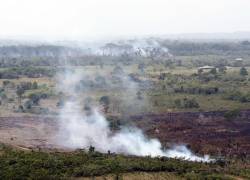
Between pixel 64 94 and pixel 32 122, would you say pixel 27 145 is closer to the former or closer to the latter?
pixel 32 122

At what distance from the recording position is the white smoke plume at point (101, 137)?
61594 mm

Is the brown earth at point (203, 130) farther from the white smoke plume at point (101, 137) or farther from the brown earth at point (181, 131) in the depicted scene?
the white smoke plume at point (101, 137)

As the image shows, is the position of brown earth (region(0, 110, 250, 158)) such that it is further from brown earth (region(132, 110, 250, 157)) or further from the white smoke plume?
the white smoke plume

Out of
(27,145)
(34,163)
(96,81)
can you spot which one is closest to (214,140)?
(27,145)

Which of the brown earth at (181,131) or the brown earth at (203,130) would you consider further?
the brown earth at (203,130)

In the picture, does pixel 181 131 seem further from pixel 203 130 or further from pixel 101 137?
→ pixel 101 137

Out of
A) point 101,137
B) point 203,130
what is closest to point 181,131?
point 203,130

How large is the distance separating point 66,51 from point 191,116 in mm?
120108

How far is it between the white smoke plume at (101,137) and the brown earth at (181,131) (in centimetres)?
193

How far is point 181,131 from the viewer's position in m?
75.4

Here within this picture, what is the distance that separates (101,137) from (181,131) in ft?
44.4

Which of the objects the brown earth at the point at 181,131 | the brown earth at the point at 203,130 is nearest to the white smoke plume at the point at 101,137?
the brown earth at the point at 181,131

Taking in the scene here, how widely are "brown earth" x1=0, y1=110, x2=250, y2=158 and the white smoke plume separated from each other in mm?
1934

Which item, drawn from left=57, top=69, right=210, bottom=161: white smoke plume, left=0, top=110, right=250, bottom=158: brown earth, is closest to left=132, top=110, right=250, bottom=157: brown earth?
left=0, top=110, right=250, bottom=158: brown earth
